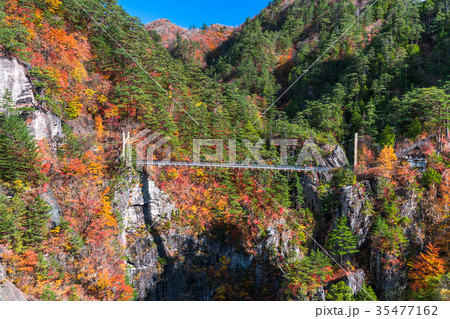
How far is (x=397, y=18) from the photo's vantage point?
110 feet

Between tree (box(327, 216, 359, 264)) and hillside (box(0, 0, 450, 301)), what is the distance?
0.42 ft

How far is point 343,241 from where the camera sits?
17656 millimetres

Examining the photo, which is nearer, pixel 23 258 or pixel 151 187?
pixel 23 258

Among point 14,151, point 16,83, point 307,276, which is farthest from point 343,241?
point 16,83

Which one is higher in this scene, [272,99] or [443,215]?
[272,99]

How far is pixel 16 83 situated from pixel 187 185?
12803 mm

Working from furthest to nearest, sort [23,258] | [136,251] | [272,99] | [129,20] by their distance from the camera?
[272,99] < [129,20] < [136,251] < [23,258]

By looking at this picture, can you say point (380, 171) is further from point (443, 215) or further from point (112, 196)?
point (112, 196)

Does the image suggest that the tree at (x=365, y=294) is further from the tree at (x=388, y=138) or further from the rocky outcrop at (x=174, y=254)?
the tree at (x=388, y=138)

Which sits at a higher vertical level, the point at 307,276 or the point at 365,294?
the point at 307,276

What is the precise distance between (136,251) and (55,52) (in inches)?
621

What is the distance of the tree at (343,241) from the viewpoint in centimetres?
1688

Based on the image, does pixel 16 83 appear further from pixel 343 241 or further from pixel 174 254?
pixel 343 241

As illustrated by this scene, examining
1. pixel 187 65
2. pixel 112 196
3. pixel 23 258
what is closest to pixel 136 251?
pixel 112 196
